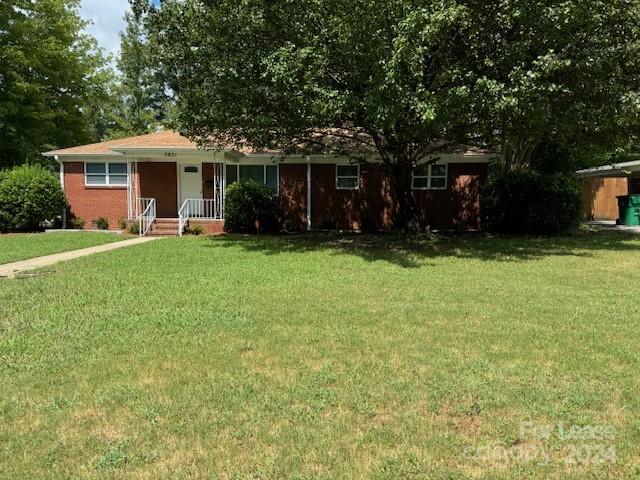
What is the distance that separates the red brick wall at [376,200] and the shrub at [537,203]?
1.98 metres

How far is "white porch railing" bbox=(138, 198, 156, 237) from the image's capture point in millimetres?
17873

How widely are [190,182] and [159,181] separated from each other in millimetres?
1164

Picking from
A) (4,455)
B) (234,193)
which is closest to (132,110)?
(234,193)

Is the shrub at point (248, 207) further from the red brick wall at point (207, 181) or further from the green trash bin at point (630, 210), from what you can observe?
the green trash bin at point (630, 210)

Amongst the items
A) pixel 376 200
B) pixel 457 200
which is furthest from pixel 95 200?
pixel 457 200

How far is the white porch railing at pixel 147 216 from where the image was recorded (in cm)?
1787

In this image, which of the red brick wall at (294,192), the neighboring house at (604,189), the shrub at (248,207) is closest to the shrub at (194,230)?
the shrub at (248,207)

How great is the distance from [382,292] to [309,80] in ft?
17.1

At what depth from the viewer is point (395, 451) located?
10.4 ft

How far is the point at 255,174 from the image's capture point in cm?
1966

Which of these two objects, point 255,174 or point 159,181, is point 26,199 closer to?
point 159,181

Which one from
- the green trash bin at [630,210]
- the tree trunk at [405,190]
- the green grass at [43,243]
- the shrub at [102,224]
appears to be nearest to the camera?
the green grass at [43,243]

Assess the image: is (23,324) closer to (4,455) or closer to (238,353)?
(238,353)

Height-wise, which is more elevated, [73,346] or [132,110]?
[132,110]
